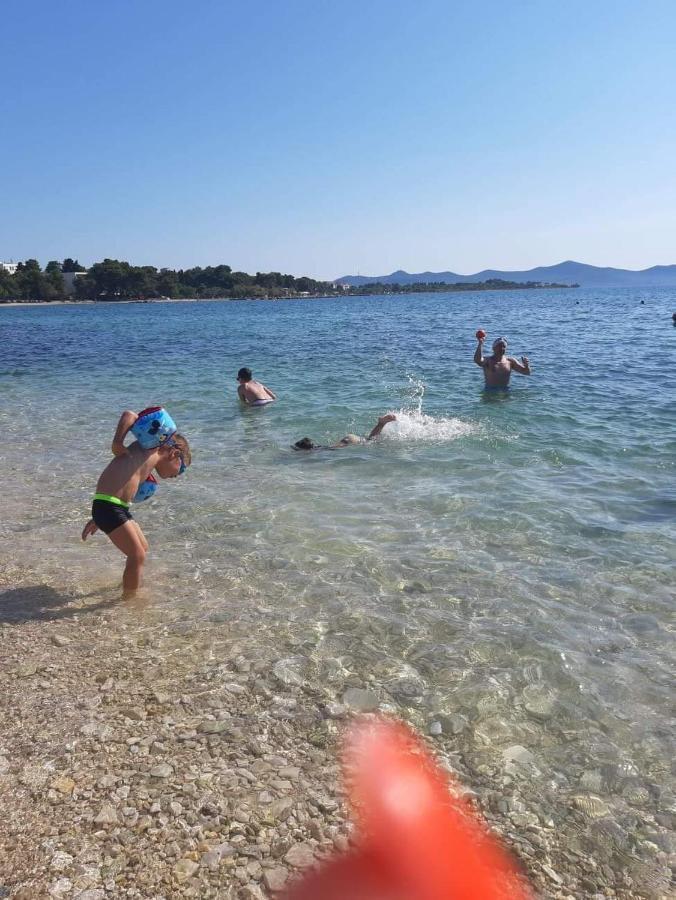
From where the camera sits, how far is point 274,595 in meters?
5.91

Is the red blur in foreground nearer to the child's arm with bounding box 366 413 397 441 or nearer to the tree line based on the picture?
the child's arm with bounding box 366 413 397 441

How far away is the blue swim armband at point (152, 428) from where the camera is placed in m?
5.51

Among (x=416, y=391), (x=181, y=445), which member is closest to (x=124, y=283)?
(x=416, y=391)

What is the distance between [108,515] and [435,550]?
3521 mm

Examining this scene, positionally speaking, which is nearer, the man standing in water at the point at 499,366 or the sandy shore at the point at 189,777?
the sandy shore at the point at 189,777

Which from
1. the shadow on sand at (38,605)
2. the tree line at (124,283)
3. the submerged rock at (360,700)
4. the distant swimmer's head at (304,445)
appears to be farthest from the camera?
the tree line at (124,283)

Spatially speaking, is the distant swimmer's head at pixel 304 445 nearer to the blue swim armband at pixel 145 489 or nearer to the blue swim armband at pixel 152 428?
the blue swim armband at pixel 145 489

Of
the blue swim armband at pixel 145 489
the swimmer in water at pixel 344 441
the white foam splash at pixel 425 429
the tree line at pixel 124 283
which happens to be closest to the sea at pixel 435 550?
the white foam splash at pixel 425 429

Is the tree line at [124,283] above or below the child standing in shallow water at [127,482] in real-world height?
above

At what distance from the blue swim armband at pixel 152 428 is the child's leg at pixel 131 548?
0.80 meters

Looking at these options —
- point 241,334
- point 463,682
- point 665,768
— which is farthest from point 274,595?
point 241,334

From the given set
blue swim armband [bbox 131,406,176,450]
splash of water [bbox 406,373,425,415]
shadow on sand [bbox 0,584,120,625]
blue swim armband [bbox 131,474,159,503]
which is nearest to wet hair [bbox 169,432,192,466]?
blue swim armband [bbox 131,406,176,450]

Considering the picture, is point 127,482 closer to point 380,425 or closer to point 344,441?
point 344,441

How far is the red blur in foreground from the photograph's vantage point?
297 centimetres
